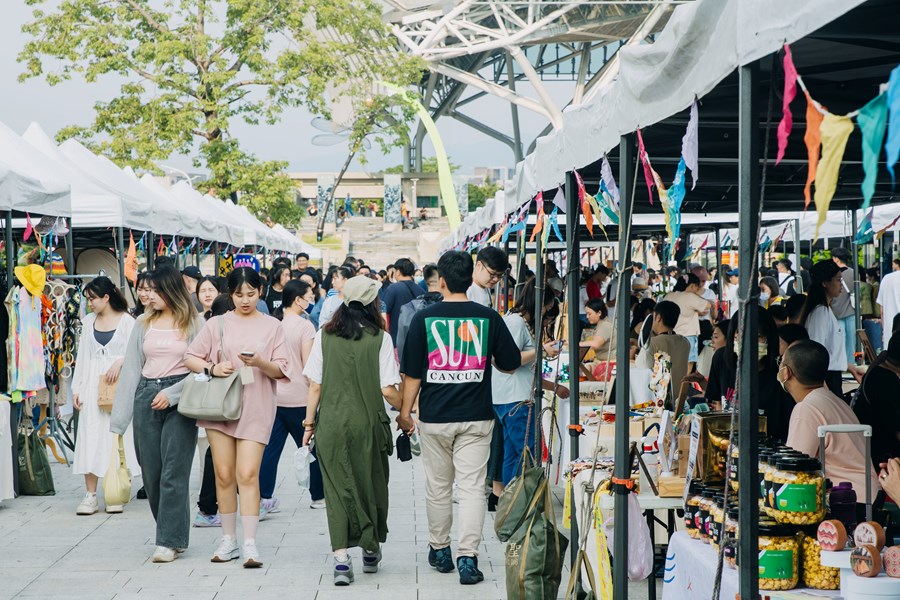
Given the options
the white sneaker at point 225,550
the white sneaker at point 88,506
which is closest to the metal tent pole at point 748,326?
the white sneaker at point 225,550

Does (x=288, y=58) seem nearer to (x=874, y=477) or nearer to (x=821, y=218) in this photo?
(x=874, y=477)

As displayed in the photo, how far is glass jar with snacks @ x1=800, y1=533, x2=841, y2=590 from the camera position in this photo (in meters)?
3.69

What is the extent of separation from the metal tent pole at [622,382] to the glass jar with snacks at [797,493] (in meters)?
1.14

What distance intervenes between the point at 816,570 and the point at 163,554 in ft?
14.1

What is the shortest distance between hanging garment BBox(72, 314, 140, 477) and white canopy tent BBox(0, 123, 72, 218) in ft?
4.36

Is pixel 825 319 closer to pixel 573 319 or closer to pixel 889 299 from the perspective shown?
pixel 889 299

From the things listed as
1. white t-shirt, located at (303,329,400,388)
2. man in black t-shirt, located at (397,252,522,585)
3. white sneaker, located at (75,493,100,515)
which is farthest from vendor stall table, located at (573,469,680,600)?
white sneaker, located at (75,493,100,515)

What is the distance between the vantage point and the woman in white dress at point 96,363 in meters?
7.99

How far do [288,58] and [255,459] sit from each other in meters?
20.8

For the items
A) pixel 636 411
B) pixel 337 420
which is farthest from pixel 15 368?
pixel 636 411

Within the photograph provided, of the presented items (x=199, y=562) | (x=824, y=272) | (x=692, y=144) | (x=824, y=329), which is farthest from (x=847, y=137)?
(x=824, y=272)

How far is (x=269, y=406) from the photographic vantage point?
6.60 m

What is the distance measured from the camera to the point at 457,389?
242 inches

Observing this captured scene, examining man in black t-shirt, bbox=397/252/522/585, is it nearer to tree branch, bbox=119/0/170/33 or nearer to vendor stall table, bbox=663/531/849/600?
vendor stall table, bbox=663/531/849/600
